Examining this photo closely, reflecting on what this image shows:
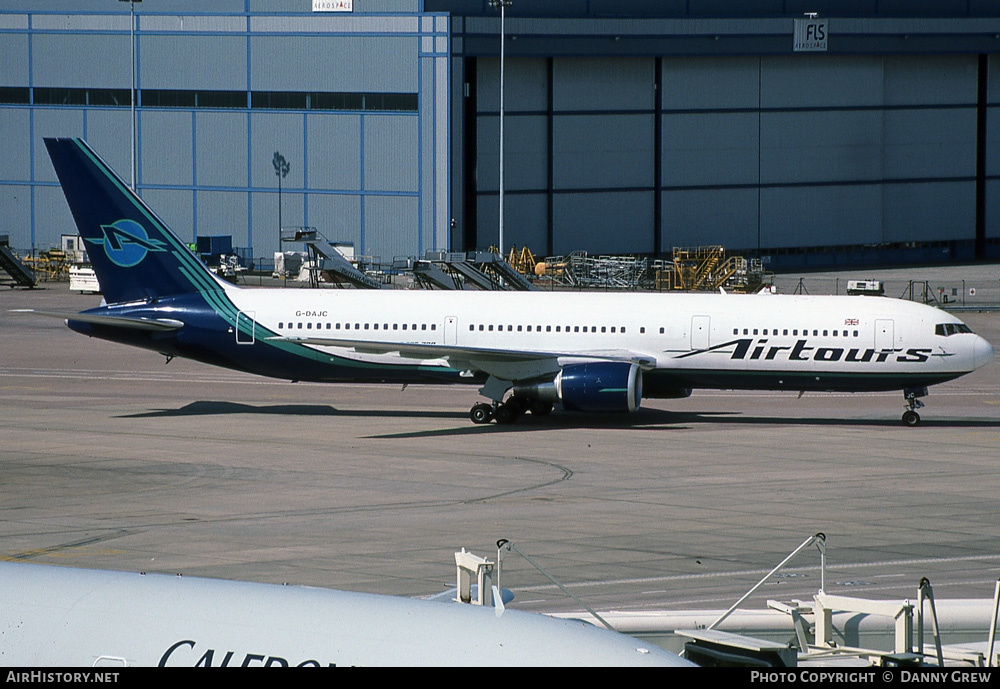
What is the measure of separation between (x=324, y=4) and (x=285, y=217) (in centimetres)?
1366

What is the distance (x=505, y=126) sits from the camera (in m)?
92.1

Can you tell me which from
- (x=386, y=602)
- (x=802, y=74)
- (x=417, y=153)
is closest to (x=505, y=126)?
(x=417, y=153)

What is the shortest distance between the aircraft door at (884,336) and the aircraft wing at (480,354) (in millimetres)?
6717

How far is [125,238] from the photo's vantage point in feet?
153

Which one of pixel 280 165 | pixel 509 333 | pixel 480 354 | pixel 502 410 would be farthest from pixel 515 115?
pixel 480 354

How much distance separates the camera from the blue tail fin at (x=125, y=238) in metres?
46.3

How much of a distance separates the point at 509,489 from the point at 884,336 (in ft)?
48.7

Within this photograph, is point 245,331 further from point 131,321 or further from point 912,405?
point 912,405

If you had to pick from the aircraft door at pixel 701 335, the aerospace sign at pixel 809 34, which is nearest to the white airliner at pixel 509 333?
the aircraft door at pixel 701 335

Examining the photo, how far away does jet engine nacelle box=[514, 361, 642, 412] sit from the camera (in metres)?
41.9

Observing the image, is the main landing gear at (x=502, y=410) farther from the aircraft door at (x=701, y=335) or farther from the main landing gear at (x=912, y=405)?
the main landing gear at (x=912, y=405)
